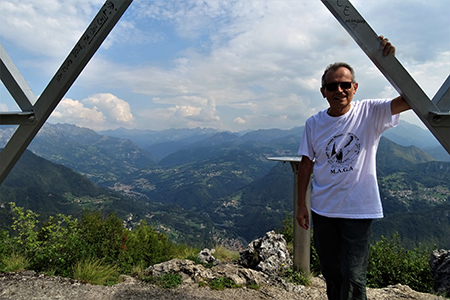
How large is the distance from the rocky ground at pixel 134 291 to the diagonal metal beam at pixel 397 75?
3432 millimetres

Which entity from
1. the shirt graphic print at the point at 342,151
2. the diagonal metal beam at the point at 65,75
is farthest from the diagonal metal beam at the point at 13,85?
the shirt graphic print at the point at 342,151

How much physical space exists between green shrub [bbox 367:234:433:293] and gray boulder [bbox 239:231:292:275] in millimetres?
1961

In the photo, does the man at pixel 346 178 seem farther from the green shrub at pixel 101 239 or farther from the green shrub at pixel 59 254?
the green shrub at pixel 101 239

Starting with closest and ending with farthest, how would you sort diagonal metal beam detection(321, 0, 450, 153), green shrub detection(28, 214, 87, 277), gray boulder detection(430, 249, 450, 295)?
diagonal metal beam detection(321, 0, 450, 153)
green shrub detection(28, 214, 87, 277)
gray boulder detection(430, 249, 450, 295)

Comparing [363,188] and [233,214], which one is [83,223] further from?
[233,214]

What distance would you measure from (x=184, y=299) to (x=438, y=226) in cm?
11145

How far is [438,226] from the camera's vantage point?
3383 inches

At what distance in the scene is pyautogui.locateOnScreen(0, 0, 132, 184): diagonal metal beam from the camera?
2078 mm

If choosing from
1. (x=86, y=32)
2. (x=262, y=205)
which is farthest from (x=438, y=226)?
(x=86, y=32)

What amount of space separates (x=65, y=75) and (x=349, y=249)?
110 inches

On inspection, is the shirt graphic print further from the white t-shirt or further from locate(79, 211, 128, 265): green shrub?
locate(79, 211, 128, 265): green shrub

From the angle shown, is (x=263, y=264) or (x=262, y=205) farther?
(x=262, y=205)

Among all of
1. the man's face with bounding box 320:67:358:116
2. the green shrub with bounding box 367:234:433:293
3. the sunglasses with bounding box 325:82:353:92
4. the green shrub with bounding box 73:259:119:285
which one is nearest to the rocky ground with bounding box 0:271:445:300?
the green shrub with bounding box 73:259:119:285

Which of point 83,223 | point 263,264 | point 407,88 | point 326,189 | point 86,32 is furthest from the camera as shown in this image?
point 83,223
